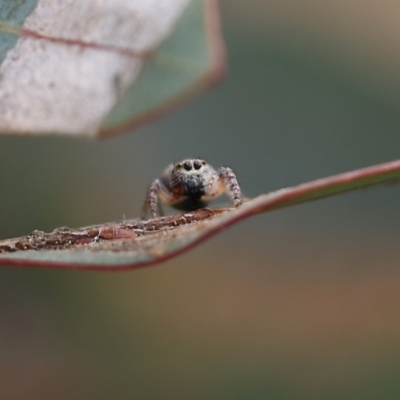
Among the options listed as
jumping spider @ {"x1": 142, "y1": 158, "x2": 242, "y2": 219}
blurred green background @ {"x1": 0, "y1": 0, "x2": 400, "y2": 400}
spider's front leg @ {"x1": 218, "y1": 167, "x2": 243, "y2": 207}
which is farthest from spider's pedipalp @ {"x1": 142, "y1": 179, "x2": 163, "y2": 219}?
blurred green background @ {"x1": 0, "y1": 0, "x2": 400, "y2": 400}

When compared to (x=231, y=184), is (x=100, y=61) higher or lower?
higher

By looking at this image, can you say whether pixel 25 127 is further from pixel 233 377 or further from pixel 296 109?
pixel 296 109

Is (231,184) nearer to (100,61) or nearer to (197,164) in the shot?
(197,164)

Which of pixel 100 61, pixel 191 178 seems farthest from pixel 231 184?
pixel 100 61

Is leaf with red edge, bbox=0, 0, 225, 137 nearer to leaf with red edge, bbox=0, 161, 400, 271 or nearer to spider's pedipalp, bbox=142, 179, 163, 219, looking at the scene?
leaf with red edge, bbox=0, 161, 400, 271

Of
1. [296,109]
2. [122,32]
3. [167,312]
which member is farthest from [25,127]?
[296,109]

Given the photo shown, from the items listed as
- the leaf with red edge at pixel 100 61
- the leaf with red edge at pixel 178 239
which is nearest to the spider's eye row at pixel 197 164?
the leaf with red edge at pixel 100 61

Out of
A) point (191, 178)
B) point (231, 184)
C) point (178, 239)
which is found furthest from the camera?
point (191, 178)

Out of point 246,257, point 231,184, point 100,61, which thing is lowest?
point 246,257
